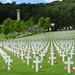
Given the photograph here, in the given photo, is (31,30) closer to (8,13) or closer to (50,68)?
(8,13)

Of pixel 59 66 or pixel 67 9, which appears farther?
pixel 67 9

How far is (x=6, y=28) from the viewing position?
2667 inches

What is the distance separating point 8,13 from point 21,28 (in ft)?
188

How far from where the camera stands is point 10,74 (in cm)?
1220

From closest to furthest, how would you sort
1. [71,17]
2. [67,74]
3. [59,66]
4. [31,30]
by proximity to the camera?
1. [67,74]
2. [59,66]
3. [31,30]
4. [71,17]

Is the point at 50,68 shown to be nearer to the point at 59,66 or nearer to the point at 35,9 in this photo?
the point at 59,66

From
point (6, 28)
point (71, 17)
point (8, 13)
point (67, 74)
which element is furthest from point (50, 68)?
point (8, 13)

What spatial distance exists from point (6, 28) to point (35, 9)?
72357mm

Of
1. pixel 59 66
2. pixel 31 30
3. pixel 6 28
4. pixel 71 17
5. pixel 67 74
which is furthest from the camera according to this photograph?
pixel 71 17

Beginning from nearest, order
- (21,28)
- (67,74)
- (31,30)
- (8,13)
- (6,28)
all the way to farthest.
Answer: (67,74)
(6,28)
(21,28)
(31,30)
(8,13)

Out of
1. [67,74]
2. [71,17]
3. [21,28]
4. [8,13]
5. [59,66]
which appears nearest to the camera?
[67,74]

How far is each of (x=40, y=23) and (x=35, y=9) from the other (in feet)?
123

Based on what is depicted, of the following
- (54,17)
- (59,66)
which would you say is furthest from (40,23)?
(59,66)

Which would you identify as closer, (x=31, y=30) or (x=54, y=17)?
(x=31, y=30)
